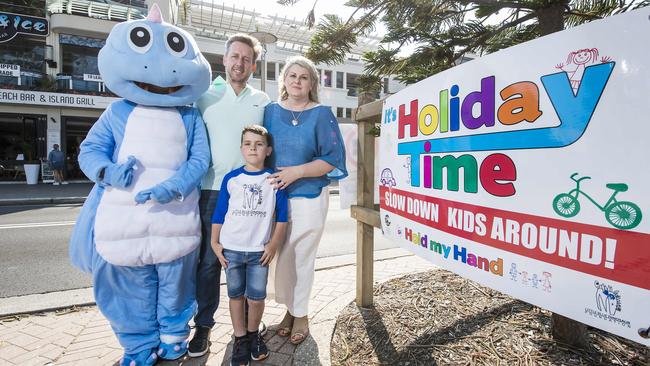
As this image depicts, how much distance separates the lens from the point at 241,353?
7.63 feet

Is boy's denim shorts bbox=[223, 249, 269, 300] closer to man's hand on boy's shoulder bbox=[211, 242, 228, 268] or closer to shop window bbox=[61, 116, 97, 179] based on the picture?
man's hand on boy's shoulder bbox=[211, 242, 228, 268]

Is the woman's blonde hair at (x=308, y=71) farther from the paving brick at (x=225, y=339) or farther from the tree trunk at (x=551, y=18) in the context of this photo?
the paving brick at (x=225, y=339)

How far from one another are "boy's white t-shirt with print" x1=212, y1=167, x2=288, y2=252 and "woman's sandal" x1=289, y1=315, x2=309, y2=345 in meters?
0.71

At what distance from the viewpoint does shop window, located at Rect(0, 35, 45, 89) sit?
1684 centimetres

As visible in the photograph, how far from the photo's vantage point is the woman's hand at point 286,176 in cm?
240

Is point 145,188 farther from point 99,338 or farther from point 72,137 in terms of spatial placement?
point 72,137

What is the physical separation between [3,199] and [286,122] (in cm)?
1255

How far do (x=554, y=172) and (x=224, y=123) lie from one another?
6.40ft

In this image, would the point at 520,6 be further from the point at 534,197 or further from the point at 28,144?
the point at 28,144

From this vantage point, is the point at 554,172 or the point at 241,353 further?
the point at 241,353

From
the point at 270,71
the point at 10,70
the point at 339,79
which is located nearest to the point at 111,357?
the point at 10,70

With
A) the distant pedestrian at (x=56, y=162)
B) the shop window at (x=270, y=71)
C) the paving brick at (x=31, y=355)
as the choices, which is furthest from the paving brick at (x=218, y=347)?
the shop window at (x=270, y=71)

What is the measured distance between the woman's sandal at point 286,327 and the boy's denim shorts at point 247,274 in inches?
20.1

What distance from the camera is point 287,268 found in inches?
105
